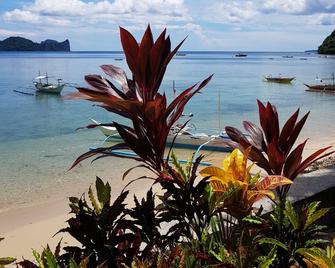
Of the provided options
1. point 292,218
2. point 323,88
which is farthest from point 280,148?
point 323,88

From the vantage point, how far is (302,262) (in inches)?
Result: 65.7

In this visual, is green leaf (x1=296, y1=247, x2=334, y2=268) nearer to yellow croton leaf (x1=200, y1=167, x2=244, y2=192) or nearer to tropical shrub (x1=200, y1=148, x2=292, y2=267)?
tropical shrub (x1=200, y1=148, x2=292, y2=267)

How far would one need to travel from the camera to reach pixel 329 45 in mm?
138625

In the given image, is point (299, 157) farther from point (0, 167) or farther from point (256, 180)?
point (0, 167)

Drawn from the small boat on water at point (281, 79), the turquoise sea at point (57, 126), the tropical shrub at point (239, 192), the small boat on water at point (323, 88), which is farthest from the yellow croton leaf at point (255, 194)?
the small boat on water at point (281, 79)

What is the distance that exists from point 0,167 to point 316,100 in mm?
26128

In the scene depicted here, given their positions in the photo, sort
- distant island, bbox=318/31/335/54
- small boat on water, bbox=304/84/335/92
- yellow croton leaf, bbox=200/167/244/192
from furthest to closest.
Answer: distant island, bbox=318/31/335/54 < small boat on water, bbox=304/84/335/92 < yellow croton leaf, bbox=200/167/244/192

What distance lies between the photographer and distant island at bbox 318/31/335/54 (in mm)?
134975

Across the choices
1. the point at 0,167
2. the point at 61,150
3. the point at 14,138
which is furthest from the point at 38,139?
the point at 0,167

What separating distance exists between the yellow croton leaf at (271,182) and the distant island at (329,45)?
13845 cm

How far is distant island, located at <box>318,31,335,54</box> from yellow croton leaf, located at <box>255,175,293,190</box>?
138447 millimetres

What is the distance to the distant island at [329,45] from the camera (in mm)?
134975

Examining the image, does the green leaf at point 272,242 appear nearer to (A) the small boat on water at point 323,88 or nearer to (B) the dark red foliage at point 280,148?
(B) the dark red foliage at point 280,148

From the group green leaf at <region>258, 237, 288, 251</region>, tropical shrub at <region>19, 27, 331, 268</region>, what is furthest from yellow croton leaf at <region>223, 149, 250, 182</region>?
green leaf at <region>258, 237, 288, 251</region>
